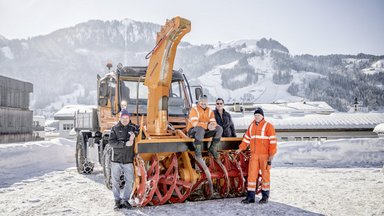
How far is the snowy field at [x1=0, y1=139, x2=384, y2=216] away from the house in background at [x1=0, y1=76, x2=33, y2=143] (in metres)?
11.6

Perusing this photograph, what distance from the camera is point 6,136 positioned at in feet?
81.0

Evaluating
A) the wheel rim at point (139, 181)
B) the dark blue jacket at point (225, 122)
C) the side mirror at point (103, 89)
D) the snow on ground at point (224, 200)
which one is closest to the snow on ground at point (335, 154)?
the snow on ground at point (224, 200)

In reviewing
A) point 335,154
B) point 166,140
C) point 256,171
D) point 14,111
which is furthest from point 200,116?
point 14,111

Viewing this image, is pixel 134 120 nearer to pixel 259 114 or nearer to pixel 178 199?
pixel 178 199

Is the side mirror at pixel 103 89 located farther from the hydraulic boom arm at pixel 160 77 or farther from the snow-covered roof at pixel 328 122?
the snow-covered roof at pixel 328 122

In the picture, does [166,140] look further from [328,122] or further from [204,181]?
[328,122]

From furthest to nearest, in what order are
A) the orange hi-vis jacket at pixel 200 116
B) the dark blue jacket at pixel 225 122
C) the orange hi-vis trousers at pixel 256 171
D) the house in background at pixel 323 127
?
1. the house in background at pixel 323 127
2. the dark blue jacket at pixel 225 122
3. the orange hi-vis jacket at pixel 200 116
4. the orange hi-vis trousers at pixel 256 171

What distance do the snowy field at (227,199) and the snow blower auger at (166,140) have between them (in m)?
0.36

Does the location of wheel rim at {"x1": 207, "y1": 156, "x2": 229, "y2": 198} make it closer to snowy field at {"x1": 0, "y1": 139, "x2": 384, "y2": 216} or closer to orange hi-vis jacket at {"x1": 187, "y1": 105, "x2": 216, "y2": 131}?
snowy field at {"x1": 0, "y1": 139, "x2": 384, "y2": 216}

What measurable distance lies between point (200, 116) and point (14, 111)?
2296 centimetres

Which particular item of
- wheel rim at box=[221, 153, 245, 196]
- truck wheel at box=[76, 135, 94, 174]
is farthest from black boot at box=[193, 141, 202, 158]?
truck wheel at box=[76, 135, 94, 174]

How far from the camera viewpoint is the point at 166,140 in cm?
677

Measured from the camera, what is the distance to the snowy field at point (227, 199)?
6.33 metres

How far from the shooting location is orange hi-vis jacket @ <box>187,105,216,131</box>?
7301 millimetres
